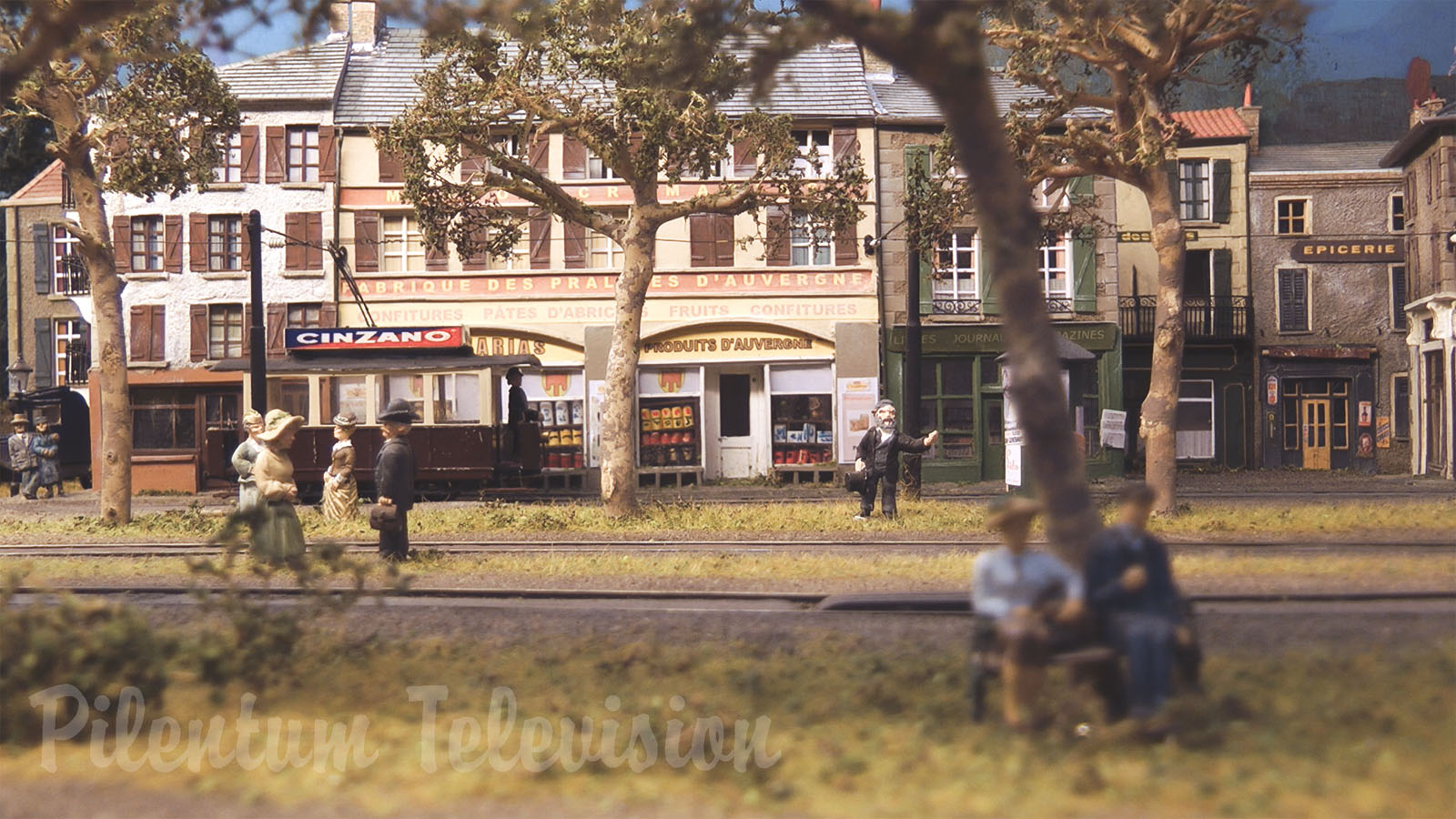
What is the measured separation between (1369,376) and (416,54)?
27.2m

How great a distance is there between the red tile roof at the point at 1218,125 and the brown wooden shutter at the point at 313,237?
22.4 meters

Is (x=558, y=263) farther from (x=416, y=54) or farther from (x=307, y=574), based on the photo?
(x=307, y=574)

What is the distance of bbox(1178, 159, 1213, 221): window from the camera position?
36.5m

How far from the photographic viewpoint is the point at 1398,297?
36531 mm

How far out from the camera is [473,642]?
28.7ft

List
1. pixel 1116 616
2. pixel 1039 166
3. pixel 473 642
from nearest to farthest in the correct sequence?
1. pixel 1116 616
2. pixel 473 642
3. pixel 1039 166

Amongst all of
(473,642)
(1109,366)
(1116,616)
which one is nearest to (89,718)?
(473,642)

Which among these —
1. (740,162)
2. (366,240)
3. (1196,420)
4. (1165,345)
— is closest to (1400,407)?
(1196,420)

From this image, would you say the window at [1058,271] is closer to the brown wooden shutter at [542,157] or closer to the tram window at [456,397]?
the brown wooden shutter at [542,157]

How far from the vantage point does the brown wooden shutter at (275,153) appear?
111 ft

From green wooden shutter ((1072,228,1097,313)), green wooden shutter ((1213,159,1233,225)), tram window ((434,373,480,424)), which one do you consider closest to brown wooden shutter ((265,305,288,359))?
tram window ((434,373,480,424))

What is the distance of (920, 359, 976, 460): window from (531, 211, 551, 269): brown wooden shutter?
31.7ft

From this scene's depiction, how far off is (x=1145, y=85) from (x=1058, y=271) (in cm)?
1716

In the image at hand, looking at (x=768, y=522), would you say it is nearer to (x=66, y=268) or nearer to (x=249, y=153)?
(x=249, y=153)
